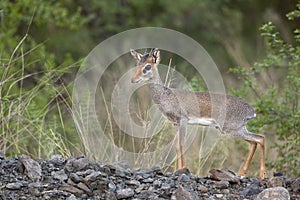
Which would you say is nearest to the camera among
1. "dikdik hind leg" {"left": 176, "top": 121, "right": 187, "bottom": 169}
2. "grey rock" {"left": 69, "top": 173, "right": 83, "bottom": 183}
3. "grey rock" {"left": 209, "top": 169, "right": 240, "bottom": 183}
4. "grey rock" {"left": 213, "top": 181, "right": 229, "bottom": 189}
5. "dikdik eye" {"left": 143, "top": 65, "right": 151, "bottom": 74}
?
"grey rock" {"left": 69, "top": 173, "right": 83, "bottom": 183}

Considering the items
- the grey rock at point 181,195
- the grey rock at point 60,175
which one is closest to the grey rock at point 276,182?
the grey rock at point 181,195

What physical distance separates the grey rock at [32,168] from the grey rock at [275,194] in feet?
6.01

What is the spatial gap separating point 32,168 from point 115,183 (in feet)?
2.35

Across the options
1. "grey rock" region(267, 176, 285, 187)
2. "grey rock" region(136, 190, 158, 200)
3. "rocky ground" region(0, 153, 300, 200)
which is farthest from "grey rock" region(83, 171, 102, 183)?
"grey rock" region(267, 176, 285, 187)

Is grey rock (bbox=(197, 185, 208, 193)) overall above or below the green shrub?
below

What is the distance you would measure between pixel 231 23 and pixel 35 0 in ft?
25.1

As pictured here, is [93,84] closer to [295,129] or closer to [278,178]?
[295,129]

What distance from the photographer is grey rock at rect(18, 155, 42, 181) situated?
20.5 ft

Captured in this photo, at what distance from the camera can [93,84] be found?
12492mm

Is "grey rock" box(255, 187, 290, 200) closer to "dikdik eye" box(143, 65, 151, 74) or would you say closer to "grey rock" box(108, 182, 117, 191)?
"grey rock" box(108, 182, 117, 191)

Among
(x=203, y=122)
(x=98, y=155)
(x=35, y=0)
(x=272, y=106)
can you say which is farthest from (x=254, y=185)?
(x=35, y=0)

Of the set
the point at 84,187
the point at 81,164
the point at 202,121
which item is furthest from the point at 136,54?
the point at 84,187

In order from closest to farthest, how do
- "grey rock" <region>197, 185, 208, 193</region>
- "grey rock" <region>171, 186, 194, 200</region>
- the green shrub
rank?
1. "grey rock" <region>171, 186, 194, 200</region>
2. "grey rock" <region>197, 185, 208, 193</region>
3. the green shrub

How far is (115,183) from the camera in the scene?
20.7 feet
